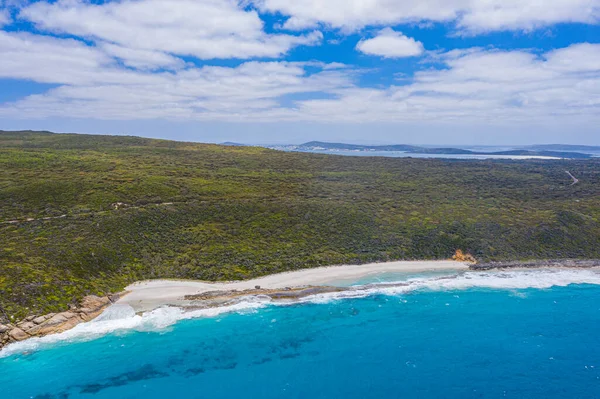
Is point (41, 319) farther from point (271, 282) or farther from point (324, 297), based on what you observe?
point (324, 297)

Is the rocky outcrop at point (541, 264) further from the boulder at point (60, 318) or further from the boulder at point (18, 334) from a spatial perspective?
the boulder at point (18, 334)

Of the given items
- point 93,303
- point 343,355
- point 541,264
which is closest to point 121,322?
point 93,303

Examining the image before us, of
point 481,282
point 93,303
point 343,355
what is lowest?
point 343,355

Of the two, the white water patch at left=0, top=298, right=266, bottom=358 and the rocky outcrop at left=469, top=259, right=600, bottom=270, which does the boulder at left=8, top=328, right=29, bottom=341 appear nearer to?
the white water patch at left=0, top=298, right=266, bottom=358

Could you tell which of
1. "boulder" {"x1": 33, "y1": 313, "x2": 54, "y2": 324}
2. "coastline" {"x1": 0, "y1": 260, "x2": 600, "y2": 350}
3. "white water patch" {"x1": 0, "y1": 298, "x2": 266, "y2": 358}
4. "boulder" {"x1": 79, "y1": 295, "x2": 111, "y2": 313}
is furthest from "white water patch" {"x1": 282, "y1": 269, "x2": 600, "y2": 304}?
"boulder" {"x1": 33, "y1": 313, "x2": 54, "y2": 324}

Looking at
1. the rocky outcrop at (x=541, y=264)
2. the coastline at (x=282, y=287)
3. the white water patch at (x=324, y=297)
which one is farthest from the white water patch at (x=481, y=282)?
the rocky outcrop at (x=541, y=264)

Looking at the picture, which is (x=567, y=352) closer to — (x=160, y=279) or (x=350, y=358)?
(x=350, y=358)

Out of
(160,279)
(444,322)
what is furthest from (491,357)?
(160,279)
